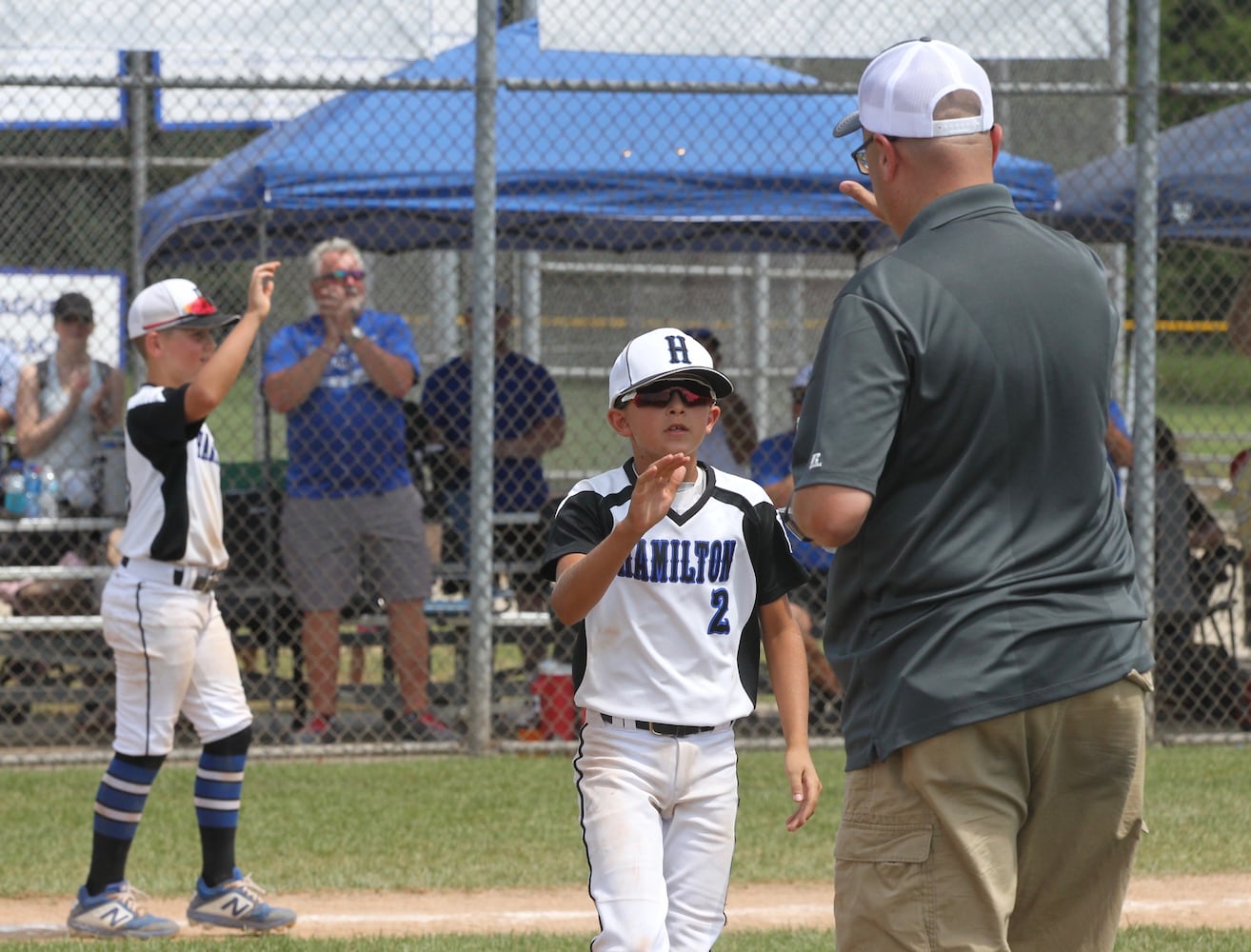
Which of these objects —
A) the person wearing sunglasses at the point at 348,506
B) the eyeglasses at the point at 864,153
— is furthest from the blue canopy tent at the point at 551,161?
the eyeglasses at the point at 864,153

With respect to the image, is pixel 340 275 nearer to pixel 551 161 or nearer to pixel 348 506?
pixel 348 506

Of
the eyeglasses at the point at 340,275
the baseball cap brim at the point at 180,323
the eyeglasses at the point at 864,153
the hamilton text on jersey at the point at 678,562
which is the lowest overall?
the hamilton text on jersey at the point at 678,562

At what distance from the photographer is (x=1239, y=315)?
8.62 m

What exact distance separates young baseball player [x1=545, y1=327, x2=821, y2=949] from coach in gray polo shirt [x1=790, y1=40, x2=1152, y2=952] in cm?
97

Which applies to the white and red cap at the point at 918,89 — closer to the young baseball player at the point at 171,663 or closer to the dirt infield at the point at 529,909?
the young baseball player at the point at 171,663

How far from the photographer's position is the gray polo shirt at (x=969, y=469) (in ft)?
7.80

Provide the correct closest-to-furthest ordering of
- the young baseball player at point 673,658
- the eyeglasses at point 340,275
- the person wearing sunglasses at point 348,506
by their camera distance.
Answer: the young baseball player at point 673,658
the eyeglasses at point 340,275
the person wearing sunglasses at point 348,506

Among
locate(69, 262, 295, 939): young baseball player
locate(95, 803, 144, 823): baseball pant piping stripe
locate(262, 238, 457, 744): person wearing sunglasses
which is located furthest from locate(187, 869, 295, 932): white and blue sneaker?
locate(262, 238, 457, 744): person wearing sunglasses

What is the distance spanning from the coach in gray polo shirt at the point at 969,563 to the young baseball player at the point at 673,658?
968 mm

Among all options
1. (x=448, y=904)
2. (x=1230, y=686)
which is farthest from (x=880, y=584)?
(x=1230, y=686)

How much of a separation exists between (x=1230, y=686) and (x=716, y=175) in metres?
3.67

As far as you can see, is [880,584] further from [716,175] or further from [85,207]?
[85,207]

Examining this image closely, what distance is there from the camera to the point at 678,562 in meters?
3.62

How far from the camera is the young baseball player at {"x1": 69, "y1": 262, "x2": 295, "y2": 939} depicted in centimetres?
500
